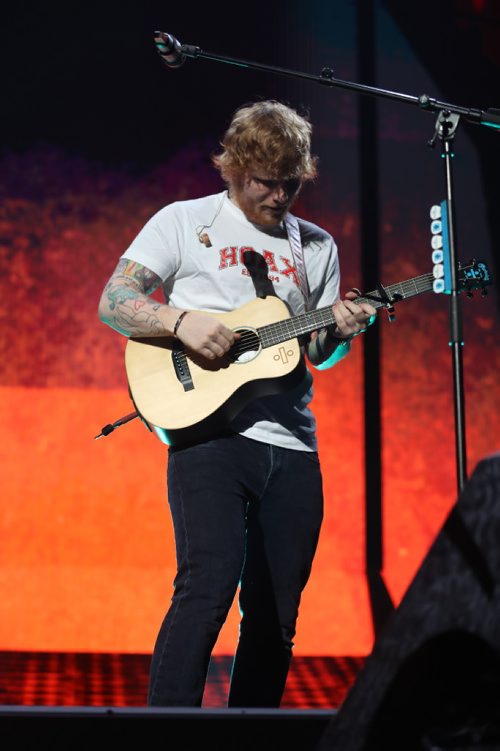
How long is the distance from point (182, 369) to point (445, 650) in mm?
1470

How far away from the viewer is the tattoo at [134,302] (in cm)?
232

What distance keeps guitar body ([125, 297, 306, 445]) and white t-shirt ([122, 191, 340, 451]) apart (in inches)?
1.8

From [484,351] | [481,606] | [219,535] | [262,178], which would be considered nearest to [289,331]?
[262,178]

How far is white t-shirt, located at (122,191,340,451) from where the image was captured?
233 centimetres

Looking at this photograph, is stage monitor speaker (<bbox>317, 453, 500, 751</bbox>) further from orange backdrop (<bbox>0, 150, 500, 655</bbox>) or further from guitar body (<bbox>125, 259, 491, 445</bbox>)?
orange backdrop (<bbox>0, 150, 500, 655</bbox>)

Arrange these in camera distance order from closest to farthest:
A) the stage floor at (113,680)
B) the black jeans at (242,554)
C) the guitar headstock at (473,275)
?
the black jeans at (242,554), the guitar headstock at (473,275), the stage floor at (113,680)

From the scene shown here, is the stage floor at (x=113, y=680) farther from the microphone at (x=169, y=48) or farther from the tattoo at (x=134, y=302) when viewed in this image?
the microphone at (x=169, y=48)

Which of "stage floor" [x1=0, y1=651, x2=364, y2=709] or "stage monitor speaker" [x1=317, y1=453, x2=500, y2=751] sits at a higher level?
"stage monitor speaker" [x1=317, y1=453, x2=500, y2=751]

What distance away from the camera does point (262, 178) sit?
2488 millimetres

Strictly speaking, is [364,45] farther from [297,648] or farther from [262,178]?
[297,648]

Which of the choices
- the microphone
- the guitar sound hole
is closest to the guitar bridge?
the guitar sound hole

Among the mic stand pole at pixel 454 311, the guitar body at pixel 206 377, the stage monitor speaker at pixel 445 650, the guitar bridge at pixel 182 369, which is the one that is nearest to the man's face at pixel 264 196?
the guitar body at pixel 206 377

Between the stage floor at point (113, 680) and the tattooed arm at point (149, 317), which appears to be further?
the stage floor at point (113, 680)

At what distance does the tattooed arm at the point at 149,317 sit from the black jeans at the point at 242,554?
0.86ft
